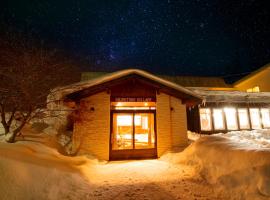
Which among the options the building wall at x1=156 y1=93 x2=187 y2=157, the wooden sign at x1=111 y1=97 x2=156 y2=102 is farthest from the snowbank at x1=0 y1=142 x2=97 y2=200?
the building wall at x1=156 y1=93 x2=187 y2=157

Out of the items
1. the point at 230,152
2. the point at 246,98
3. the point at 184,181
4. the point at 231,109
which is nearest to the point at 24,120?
the point at 184,181

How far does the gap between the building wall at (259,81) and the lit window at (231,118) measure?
7.51 m

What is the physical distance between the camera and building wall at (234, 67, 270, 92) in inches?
811

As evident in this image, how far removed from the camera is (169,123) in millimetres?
10555

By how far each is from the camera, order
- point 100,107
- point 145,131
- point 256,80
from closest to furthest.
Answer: point 100,107 → point 145,131 → point 256,80

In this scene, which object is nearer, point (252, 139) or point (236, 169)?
point (236, 169)

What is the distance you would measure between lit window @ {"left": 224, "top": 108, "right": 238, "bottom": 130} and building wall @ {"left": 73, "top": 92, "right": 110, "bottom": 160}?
1244 cm

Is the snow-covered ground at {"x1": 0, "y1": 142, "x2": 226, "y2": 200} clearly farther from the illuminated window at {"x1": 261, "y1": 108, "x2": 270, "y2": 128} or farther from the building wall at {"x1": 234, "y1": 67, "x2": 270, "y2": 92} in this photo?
the building wall at {"x1": 234, "y1": 67, "x2": 270, "y2": 92}

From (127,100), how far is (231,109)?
11.8 meters

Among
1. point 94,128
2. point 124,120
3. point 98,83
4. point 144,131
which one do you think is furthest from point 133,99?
point 94,128

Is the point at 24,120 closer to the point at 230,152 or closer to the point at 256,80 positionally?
the point at 230,152

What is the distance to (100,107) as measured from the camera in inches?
386

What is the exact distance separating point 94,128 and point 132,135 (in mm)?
2198

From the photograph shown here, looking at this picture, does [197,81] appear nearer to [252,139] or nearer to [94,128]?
[252,139]
